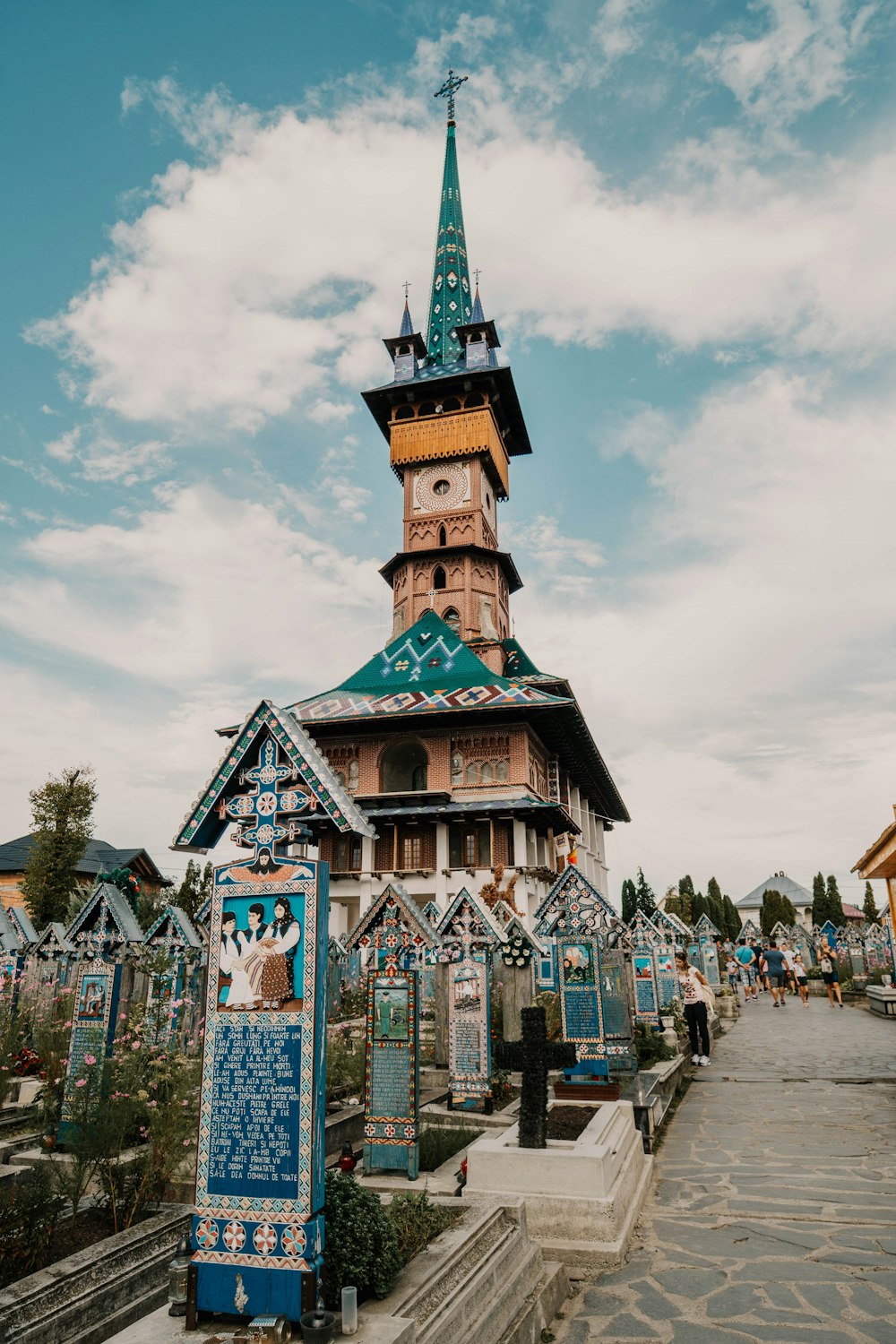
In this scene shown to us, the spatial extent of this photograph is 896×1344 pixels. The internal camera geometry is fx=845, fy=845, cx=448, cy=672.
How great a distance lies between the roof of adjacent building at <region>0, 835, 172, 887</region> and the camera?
40906 mm

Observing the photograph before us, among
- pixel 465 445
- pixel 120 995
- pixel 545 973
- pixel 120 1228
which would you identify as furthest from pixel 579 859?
pixel 120 1228

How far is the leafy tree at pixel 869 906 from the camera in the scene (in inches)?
2184

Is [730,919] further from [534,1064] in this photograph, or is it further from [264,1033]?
[264,1033]

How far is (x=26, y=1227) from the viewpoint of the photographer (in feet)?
16.1

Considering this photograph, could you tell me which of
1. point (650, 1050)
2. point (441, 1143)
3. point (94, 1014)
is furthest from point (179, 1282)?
point (650, 1050)

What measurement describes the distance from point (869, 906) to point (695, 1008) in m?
51.1

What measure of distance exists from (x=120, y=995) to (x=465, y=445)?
3401 cm

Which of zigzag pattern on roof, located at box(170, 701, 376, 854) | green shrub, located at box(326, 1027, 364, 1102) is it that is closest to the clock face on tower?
green shrub, located at box(326, 1027, 364, 1102)

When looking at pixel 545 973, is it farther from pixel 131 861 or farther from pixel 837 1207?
pixel 131 861

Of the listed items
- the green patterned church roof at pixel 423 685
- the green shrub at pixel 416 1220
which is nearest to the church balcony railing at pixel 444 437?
the green patterned church roof at pixel 423 685

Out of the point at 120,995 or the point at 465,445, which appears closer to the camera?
the point at 120,995

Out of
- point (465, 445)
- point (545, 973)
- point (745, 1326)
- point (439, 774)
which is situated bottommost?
point (745, 1326)

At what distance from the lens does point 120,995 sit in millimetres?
8586

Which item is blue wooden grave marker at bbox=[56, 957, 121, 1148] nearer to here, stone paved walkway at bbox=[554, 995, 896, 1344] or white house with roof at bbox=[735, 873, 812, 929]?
stone paved walkway at bbox=[554, 995, 896, 1344]
